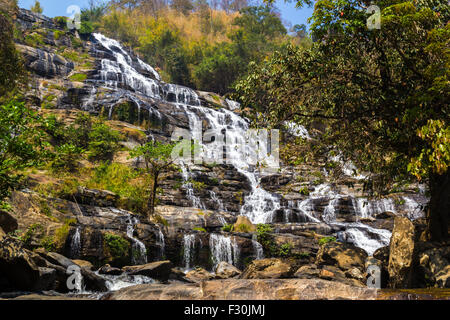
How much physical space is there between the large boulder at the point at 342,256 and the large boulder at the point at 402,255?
162 centimetres

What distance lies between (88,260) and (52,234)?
1.54 meters

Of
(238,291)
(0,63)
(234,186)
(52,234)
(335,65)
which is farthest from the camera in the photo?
(234,186)

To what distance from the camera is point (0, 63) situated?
1255 cm

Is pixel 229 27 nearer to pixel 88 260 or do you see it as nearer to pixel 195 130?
pixel 195 130

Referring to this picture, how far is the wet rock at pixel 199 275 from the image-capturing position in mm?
12004

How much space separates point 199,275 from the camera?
12578 mm

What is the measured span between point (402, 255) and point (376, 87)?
4246mm

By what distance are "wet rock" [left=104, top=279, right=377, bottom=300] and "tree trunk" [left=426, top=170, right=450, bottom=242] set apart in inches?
222

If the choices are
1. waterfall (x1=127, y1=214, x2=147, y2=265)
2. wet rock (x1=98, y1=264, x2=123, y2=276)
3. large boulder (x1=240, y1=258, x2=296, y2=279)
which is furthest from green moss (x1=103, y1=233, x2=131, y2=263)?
large boulder (x1=240, y1=258, x2=296, y2=279)

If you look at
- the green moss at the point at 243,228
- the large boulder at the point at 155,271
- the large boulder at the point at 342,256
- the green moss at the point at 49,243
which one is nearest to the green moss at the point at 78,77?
the green moss at the point at 243,228

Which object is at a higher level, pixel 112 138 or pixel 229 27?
pixel 229 27

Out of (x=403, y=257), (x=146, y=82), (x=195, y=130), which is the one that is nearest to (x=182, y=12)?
(x=146, y=82)

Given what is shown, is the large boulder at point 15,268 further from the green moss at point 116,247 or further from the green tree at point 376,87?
the green tree at point 376,87

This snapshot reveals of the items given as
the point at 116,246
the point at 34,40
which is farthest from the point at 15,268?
the point at 34,40
